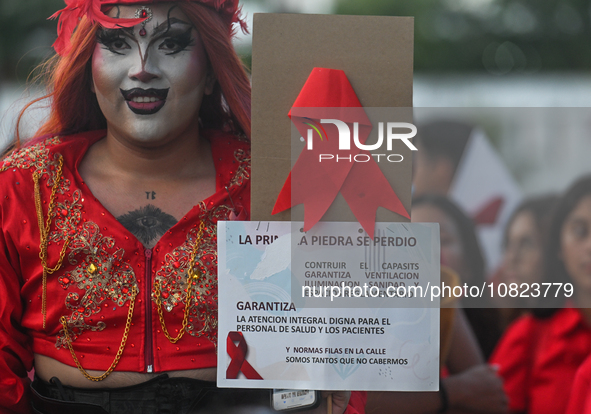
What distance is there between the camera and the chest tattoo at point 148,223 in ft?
5.60

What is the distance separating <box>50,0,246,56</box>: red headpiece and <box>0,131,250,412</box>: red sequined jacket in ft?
1.25

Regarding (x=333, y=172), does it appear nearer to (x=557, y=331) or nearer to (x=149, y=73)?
(x=149, y=73)

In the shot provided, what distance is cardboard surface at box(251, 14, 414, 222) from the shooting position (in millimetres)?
1520

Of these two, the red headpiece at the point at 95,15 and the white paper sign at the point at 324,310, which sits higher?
the red headpiece at the point at 95,15

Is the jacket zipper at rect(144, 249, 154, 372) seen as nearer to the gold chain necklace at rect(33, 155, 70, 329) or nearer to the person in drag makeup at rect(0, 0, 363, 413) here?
the person in drag makeup at rect(0, 0, 363, 413)

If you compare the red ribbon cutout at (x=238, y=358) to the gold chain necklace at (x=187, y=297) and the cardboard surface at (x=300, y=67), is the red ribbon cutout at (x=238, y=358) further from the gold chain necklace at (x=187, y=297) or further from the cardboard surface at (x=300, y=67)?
the cardboard surface at (x=300, y=67)

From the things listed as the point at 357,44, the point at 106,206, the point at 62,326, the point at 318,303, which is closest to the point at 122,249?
the point at 106,206

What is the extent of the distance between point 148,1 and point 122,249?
661 millimetres

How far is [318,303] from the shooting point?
60.3 inches

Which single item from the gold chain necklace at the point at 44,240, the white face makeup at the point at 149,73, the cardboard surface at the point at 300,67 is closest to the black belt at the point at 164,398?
the gold chain necklace at the point at 44,240

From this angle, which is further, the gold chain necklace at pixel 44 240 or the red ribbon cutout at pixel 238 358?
the gold chain necklace at pixel 44 240

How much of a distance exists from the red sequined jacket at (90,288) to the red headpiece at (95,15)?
0.38m

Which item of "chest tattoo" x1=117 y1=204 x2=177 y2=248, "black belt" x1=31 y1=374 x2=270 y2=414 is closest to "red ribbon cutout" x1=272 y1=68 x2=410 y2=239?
"chest tattoo" x1=117 y1=204 x2=177 y2=248

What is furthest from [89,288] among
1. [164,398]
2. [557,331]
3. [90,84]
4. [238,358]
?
[557,331]
